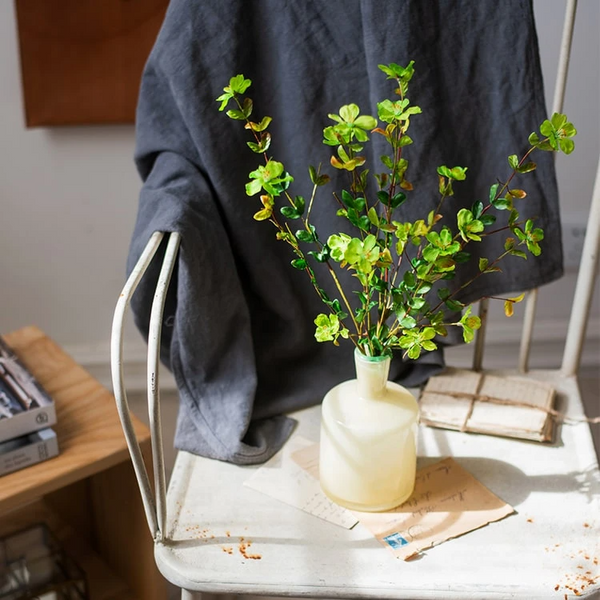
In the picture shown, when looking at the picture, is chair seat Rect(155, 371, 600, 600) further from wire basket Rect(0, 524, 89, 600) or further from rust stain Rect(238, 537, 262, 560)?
wire basket Rect(0, 524, 89, 600)

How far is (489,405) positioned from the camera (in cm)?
101

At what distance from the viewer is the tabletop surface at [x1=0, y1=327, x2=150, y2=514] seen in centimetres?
94

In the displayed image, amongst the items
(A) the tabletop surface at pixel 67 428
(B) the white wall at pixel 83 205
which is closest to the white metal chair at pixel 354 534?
(A) the tabletop surface at pixel 67 428

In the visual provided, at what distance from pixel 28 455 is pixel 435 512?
0.49 metres

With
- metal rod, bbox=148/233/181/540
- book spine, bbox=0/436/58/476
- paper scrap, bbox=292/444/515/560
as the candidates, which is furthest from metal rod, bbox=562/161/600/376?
book spine, bbox=0/436/58/476

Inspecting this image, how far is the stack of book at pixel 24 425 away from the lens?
37.4 inches

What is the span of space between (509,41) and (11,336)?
32.3 inches

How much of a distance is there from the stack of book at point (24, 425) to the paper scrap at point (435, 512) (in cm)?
32

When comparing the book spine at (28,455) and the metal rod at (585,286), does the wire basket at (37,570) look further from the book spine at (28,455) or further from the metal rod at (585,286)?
the metal rod at (585,286)

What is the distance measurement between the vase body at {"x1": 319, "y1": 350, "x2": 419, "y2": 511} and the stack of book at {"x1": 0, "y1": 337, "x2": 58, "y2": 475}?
354 millimetres

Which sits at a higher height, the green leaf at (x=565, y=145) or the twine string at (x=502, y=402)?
the green leaf at (x=565, y=145)

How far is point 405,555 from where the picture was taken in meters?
0.79

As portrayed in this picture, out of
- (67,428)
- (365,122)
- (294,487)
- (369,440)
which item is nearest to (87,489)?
(67,428)

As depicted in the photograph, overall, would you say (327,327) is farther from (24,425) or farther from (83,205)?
(83,205)
